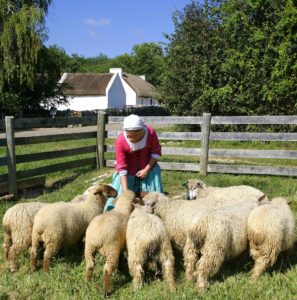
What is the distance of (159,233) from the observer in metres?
4.19

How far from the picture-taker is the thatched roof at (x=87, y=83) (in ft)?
182

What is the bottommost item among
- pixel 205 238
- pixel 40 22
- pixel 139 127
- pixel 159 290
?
pixel 159 290

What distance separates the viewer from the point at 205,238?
13.9ft

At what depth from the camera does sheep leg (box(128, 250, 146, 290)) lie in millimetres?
4102

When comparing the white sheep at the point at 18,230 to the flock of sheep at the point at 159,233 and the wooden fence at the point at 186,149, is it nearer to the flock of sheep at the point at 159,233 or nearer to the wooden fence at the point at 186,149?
the flock of sheep at the point at 159,233

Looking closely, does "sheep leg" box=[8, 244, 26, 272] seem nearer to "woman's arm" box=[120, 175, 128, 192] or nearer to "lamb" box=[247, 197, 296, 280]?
"woman's arm" box=[120, 175, 128, 192]

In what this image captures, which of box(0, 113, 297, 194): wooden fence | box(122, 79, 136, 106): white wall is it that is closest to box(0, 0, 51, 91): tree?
box(0, 113, 297, 194): wooden fence

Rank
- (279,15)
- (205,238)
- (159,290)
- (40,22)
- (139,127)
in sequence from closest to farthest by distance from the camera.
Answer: (159,290)
(205,238)
(139,127)
(279,15)
(40,22)

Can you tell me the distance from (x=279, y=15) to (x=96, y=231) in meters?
13.5

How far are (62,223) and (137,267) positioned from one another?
1158 mm

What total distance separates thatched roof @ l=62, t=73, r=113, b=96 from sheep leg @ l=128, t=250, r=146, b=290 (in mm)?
52202

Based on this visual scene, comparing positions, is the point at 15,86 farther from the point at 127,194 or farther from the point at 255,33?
the point at 127,194

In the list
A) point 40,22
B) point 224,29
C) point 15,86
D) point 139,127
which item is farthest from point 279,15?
A: point 15,86

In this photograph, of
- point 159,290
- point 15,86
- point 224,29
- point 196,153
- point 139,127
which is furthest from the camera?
point 15,86
